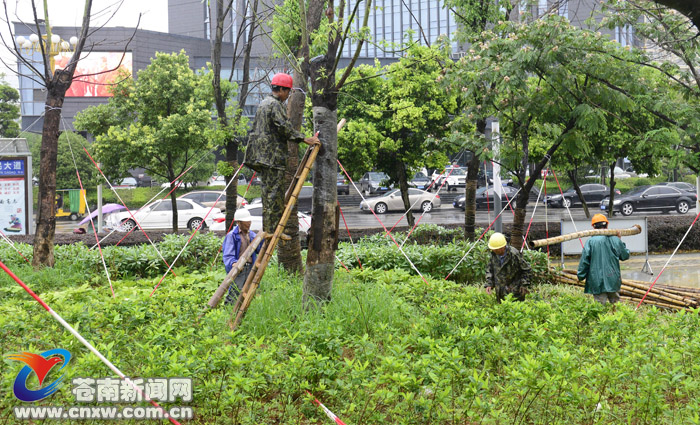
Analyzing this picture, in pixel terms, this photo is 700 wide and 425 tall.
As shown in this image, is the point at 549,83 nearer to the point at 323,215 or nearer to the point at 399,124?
the point at 323,215

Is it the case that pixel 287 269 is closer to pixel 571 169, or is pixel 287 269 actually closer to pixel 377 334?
pixel 377 334

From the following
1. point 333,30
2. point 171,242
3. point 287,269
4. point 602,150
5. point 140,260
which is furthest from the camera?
point 602,150

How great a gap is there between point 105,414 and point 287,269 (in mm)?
4736

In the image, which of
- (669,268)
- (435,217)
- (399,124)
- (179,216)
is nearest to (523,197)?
(669,268)

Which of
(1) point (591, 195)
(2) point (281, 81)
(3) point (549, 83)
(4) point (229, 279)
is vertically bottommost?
(4) point (229, 279)

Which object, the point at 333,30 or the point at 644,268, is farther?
the point at 644,268

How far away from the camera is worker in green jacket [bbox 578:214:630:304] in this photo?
290 inches

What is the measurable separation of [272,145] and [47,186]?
18.2 ft

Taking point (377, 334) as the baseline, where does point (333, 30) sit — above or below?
above

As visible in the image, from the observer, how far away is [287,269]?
27.6 feet

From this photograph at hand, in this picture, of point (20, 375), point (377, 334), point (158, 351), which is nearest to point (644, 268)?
point (377, 334)

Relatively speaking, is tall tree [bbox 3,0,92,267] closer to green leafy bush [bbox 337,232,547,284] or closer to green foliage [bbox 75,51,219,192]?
green leafy bush [bbox 337,232,547,284]

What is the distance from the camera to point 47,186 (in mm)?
9414

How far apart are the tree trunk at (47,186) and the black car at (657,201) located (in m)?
24.6
